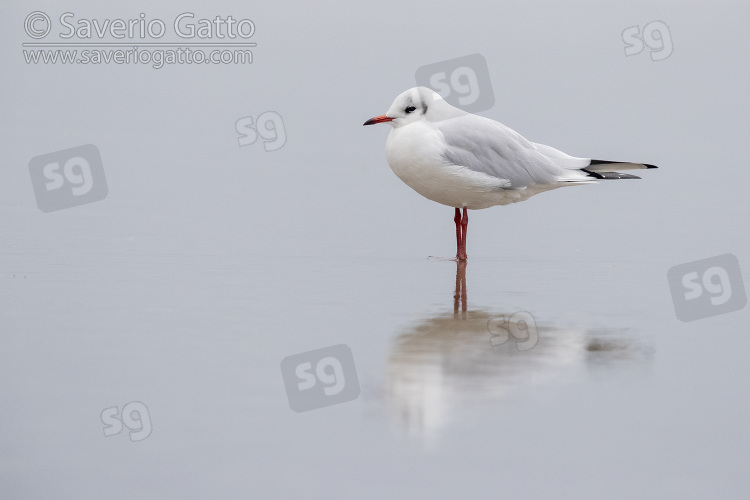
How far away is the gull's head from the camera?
25.3 feet

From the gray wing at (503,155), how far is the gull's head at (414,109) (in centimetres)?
9

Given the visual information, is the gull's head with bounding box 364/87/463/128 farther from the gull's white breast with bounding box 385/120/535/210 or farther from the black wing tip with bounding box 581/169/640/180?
the black wing tip with bounding box 581/169/640/180

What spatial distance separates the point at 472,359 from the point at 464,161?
2.82 m

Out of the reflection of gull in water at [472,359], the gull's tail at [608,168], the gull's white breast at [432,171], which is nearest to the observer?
the reflection of gull in water at [472,359]

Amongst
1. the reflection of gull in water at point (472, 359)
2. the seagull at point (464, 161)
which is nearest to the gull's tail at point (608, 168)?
the seagull at point (464, 161)

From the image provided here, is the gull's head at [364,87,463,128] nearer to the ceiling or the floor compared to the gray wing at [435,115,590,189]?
nearer to the ceiling

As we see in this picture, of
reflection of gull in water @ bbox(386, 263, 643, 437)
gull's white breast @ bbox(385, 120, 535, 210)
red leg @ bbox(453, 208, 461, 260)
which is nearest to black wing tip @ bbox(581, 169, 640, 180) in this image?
gull's white breast @ bbox(385, 120, 535, 210)

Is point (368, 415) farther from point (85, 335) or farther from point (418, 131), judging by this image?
point (418, 131)

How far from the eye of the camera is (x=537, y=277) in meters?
7.19

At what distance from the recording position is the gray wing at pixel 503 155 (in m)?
7.63

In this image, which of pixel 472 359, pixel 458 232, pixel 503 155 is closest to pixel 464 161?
pixel 503 155

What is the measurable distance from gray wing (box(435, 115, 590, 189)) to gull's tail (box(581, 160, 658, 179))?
6cm

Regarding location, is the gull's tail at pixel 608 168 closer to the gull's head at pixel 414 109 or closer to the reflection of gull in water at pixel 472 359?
the gull's head at pixel 414 109

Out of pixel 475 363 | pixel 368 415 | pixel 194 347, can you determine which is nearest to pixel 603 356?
pixel 475 363
